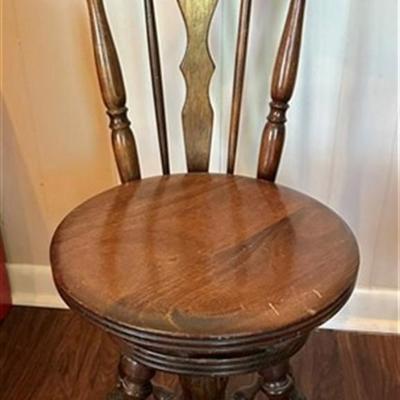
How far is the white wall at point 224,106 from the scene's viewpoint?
110 centimetres

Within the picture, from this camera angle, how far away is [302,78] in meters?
1.14

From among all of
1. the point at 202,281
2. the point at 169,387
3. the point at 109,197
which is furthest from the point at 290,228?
the point at 169,387

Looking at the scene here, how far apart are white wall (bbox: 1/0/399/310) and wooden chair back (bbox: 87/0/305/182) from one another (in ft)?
0.47

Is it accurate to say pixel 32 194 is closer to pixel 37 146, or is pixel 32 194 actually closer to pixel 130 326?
pixel 37 146

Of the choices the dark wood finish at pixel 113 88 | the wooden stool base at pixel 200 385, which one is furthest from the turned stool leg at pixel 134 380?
the dark wood finish at pixel 113 88

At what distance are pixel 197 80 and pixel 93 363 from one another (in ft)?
2.18

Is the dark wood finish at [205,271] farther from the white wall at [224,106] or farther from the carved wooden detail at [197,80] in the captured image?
the white wall at [224,106]

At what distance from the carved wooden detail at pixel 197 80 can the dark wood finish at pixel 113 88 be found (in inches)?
3.8

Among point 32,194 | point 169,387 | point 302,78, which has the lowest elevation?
point 169,387

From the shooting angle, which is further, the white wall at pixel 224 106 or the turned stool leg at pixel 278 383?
the white wall at pixel 224 106

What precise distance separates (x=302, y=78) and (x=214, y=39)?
0.58 ft

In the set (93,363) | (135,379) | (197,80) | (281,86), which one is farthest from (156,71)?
(93,363)

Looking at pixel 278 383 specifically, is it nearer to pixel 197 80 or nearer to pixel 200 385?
pixel 200 385

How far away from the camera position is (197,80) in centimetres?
97
